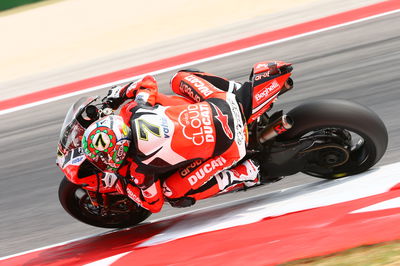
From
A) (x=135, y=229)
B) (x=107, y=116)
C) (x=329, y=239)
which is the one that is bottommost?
(x=135, y=229)

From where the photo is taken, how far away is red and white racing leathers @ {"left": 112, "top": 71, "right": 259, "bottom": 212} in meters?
4.57

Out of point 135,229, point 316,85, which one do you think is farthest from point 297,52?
point 135,229

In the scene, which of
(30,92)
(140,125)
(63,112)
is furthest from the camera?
(30,92)

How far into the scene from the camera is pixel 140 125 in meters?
4.52

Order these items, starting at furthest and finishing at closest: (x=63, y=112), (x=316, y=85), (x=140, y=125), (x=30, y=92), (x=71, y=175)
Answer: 1. (x=30, y=92)
2. (x=63, y=112)
3. (x=316, y=85)
4. (x=71, y=175)
5. (x=140, y=125)

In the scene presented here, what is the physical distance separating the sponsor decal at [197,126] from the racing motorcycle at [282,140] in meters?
0.43

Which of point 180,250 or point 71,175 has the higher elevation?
point 71,175

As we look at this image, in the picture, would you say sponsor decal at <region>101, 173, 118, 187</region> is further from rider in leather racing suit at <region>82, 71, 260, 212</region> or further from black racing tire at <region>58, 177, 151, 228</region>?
black racing tire at <region>58, 177, 151, 228</region>

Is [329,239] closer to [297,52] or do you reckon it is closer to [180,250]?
[180,250]

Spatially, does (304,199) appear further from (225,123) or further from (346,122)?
(225,123)

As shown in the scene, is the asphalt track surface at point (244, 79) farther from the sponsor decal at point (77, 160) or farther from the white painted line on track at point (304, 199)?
the sponsor decal at point (77, 160)

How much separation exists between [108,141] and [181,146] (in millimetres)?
568

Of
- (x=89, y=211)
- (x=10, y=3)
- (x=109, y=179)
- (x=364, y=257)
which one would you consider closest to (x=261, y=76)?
(x=109, y=179)

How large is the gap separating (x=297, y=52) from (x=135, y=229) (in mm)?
4084
